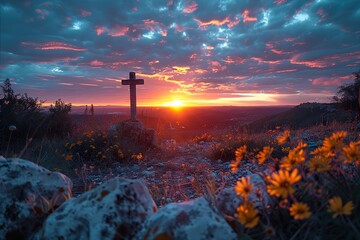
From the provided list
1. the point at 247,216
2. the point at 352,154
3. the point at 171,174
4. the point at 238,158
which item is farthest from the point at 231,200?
the point at 171,174

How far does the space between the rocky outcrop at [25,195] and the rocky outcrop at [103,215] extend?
0.35 m

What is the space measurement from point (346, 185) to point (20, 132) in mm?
10406

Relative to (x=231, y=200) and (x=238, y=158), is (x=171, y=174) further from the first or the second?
(x=238, y=158)

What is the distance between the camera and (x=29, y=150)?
315 inches

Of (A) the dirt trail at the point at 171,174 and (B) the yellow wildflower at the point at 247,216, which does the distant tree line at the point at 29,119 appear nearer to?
(A) the dirt trail at the point at 171,174

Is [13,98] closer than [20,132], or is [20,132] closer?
[20,132]

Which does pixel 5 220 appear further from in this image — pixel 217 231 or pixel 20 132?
pixel 20 132

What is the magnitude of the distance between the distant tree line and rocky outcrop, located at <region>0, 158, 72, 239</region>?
6.42 m

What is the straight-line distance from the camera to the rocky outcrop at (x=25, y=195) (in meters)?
2.56

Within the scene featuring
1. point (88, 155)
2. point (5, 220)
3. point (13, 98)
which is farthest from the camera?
point (13, 98)

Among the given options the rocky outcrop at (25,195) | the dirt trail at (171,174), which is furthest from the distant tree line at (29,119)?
the rocky outcrop at (25,195)

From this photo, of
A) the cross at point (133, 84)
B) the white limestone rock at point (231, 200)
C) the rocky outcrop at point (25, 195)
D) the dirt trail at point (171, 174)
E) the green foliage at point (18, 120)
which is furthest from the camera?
the cross at point (133, 84)

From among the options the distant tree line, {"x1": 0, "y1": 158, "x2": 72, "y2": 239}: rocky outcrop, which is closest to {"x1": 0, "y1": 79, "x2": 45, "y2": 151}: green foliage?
the distant tree line

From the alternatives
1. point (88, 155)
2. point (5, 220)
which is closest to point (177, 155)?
point (88, 155)
